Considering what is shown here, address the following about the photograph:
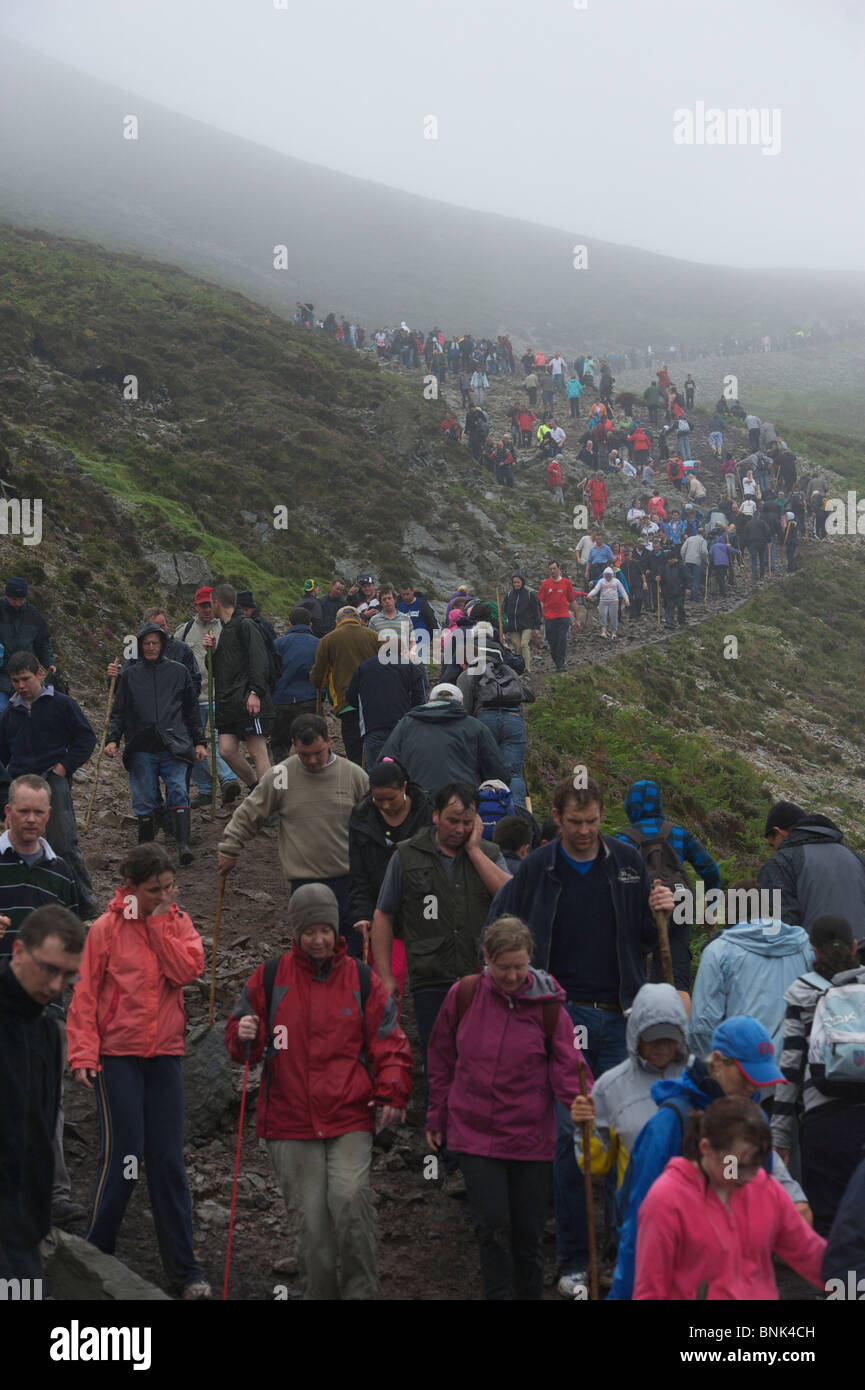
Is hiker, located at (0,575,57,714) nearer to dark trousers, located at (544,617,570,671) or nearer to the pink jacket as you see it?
the pink jacket

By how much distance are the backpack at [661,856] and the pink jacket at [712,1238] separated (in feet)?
10.4

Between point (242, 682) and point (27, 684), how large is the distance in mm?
3138

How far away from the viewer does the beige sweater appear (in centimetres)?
771

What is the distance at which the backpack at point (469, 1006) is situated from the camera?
5383 millimetres

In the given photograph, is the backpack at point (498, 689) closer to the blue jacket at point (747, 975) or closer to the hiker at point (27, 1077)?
the blue jacket at point (747, 975)

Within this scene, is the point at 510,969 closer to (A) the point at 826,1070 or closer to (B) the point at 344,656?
(A) the point at 826,1070

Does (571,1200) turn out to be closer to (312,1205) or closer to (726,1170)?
(312,1205)

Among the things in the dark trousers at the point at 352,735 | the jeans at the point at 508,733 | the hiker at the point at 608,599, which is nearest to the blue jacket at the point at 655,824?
the jeans at the point at 508,733

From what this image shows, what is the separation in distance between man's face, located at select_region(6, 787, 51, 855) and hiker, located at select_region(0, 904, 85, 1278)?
6.19ft

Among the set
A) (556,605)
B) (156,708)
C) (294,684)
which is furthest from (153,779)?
(556,605)

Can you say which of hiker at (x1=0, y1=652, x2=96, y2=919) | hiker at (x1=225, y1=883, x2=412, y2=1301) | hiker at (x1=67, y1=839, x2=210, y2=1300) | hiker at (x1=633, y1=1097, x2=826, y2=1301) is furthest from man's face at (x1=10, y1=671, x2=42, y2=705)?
hiker at (x1=633, y1=1097, x2=826, y2=1301)
